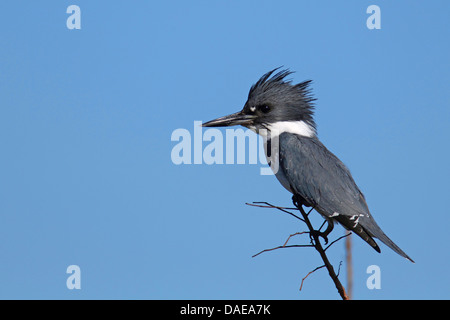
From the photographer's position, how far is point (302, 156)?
5.15m

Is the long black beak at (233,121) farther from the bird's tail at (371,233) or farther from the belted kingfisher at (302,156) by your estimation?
the bird's tail at (371,233)

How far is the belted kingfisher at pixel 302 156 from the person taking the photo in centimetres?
480

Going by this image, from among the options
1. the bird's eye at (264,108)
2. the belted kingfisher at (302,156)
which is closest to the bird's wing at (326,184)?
the belted kingfisher at (302,156)

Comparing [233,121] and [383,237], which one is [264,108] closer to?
[233,121]

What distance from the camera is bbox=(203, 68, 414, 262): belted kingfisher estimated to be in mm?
4797

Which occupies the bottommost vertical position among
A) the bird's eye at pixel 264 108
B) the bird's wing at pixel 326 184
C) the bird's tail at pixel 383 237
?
the bird's tail at pixel 383 237

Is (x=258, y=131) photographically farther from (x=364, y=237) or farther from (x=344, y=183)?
(x=364, y=237)

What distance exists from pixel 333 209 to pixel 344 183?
303 mm

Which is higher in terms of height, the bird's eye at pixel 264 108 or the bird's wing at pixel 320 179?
the bird's eye at pixel 264 108

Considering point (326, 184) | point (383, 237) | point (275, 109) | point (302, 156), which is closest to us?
point (383, 237)

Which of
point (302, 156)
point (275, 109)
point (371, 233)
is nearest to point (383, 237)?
point (371, 233)

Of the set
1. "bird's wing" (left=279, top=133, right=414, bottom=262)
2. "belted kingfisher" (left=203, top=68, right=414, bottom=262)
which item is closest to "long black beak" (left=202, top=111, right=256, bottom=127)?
"belted kingfisher" (left=203, top=68, right=414, bottom=262)

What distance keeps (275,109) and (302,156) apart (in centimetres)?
64
